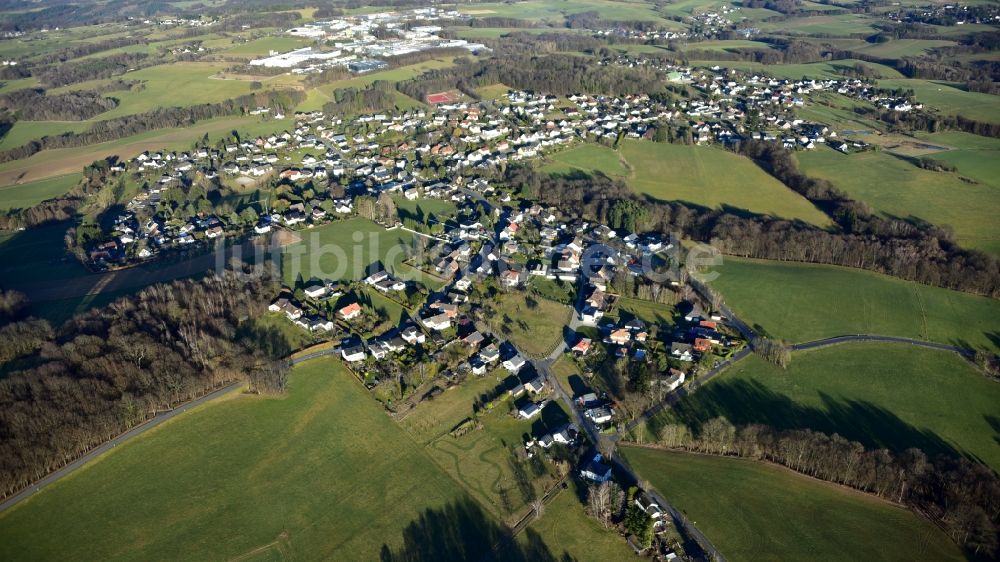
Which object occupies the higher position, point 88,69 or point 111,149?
point 88,69

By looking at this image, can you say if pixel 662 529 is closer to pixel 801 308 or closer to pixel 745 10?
pixel 801 308

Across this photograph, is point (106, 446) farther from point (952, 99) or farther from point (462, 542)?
point (952, 99)

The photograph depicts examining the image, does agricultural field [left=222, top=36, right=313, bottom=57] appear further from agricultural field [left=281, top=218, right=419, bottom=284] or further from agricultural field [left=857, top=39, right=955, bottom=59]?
agricultural field [left=857, top=39, right=955, bottom=59]

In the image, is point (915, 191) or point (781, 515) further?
point (915, 191)

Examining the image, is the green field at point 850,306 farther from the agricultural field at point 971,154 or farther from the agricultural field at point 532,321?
the agricultural field at point 971,154

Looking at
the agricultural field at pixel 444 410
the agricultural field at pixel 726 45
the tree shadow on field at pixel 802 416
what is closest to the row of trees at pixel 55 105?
the agricultural field at pixel 444 410

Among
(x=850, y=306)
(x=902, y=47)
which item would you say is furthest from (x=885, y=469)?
(x=902, y=47)

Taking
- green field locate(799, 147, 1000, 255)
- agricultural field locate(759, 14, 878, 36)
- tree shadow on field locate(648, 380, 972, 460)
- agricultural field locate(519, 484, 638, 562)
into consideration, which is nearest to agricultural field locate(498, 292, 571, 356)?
tree shadow on field locate(648, 380, 972, 460)
